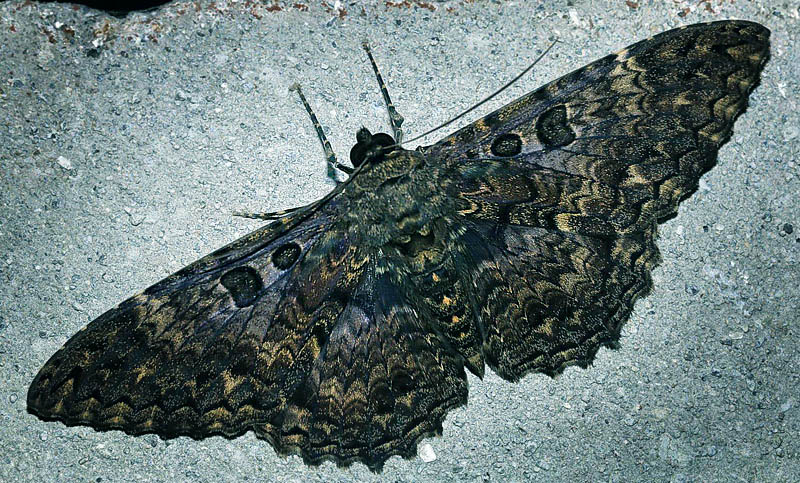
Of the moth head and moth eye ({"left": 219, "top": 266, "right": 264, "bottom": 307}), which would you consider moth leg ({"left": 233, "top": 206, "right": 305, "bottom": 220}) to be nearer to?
the moth head

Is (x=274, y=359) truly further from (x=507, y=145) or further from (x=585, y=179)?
(x=585, y=179)

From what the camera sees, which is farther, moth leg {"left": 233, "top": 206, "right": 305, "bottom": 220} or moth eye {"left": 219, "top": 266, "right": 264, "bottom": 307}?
moth leg {"left": 233, "top": 206, "right": 305, "bottom": 220}

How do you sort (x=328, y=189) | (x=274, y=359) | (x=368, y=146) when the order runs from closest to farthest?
(x=274, y=359) < (x=368, y=146) < (x=328, y=189)

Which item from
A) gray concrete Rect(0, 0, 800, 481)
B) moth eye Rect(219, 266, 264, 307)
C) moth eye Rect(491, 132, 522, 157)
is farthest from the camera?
gray concrete Rect(0, 0, 800, 481)

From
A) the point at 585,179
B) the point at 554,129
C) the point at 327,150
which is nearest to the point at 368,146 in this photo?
the point at 327,150

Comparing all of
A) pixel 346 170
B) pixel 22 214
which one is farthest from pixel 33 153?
pixel 346 170

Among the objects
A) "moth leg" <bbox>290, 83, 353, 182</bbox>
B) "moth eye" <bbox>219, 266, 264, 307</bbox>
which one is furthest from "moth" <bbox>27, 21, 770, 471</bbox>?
"moth leg" <bbox>290, 83, 353, 182</bbox>
